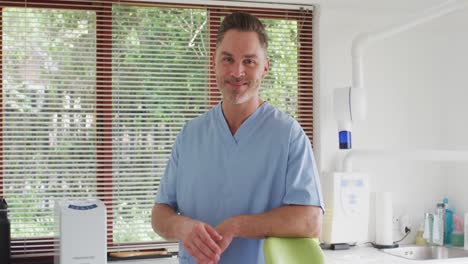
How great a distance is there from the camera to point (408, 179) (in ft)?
11.4

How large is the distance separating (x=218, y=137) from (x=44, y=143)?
175 cm

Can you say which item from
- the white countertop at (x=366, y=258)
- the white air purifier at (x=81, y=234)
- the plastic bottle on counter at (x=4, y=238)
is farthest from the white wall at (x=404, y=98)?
the plastic bottle on counter at (x=4, y=238)

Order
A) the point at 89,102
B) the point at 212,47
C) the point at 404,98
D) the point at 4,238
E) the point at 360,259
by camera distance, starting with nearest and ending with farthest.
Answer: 1. the point at 4,238
2. the point at 360,259
3. the point at 89,102
4. the point at 212,47
5. the point at 404,98

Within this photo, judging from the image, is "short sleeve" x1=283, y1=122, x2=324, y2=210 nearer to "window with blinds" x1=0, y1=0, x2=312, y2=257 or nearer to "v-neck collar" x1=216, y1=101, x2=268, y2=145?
"v-neck collar" x1=216, y1=101, x2=268, y2=145

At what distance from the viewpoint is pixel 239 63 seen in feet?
4.31

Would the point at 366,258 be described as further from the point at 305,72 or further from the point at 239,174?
the point at 239,174

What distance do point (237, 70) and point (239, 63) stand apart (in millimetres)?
17

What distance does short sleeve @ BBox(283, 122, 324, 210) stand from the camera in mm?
1310

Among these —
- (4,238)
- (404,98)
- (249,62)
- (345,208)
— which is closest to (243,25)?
(249,62)

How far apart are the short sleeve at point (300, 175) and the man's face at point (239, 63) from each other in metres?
0.15

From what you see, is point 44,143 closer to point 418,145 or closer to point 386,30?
point 386,30

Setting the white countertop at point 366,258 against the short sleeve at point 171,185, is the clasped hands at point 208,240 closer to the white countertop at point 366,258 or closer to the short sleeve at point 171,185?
the short sleeve at point 171,185

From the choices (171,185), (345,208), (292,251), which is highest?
(171,185)

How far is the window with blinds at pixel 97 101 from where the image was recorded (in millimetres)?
2916
